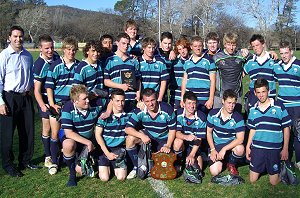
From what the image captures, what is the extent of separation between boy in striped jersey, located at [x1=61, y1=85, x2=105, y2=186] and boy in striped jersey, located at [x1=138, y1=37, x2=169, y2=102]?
108 cm

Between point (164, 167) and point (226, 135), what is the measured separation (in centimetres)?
103

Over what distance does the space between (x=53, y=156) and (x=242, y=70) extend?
10.9ft

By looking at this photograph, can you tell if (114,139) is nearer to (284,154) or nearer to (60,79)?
(60,79)

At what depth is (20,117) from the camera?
550cm

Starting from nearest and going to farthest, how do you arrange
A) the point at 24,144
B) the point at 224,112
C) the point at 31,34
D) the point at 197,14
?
the point at 224,112 < the point at 24,144 < the point at 197,14 < the point at 31,34

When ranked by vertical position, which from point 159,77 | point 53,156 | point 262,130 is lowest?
point 53,156

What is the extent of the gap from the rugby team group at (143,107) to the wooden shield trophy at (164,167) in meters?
0.14

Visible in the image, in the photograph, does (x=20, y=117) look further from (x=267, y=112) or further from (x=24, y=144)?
(x=267, y=112)

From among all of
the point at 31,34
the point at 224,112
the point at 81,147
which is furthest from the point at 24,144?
the point at 31,34

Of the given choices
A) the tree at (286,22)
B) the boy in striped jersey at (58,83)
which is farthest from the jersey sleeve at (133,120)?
the tree at (286,22)

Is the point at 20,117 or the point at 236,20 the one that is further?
the point at 236,20

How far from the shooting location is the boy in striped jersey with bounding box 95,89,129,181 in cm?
518

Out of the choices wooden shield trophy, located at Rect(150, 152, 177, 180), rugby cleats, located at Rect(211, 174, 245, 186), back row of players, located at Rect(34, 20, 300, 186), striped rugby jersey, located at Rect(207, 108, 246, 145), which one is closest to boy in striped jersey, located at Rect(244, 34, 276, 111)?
back row of players, located at Rect(34, 20, 300, 186)

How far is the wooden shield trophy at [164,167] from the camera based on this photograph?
5121 mm
